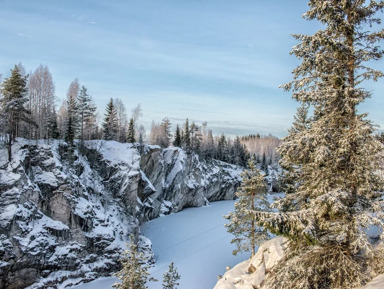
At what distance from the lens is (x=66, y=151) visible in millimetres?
32500

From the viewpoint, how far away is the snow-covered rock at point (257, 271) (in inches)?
476

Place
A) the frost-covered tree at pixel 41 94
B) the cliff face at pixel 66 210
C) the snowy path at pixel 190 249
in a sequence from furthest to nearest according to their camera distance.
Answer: the frost-covered tree at pixel 41 94, the snowy path at pixel 190 249, the cliff face at pixel 66 210

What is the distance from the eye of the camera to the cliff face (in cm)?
2267

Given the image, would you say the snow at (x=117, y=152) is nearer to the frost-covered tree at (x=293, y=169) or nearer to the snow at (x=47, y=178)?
the snow at (x=47, y=178)

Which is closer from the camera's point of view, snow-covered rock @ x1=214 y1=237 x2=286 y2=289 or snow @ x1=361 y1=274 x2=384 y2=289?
snow @ x1=361 y1=274 x2=384 y2=289

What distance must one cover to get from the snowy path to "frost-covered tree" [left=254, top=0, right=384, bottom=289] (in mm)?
20336

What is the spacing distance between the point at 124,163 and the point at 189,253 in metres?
16.6

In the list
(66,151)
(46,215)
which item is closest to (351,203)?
(46,215)

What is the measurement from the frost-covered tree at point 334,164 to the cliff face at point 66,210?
24.7 meters

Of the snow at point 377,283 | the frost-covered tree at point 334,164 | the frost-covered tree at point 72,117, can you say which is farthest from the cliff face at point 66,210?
the snow at point 377,283

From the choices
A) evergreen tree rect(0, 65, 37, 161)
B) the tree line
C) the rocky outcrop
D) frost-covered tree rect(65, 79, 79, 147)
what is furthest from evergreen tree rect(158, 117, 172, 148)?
the rocky outcrop

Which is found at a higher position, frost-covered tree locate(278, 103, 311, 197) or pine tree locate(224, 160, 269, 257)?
frost-covered tree locate(278, 103, 311, 197)

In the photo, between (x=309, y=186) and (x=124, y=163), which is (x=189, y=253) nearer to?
(x=124, y=163)

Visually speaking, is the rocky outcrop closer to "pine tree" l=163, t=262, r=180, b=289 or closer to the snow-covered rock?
the snow-covered rock
